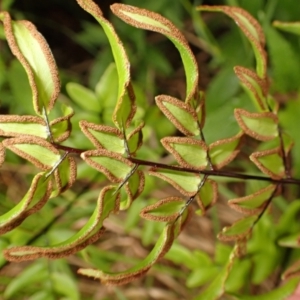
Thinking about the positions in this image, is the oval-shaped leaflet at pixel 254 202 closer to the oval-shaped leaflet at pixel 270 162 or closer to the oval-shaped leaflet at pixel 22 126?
the oval-shaped leaflet at pixel 270 162

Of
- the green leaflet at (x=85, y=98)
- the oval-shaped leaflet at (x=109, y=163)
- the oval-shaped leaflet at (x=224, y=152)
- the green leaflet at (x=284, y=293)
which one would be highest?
the oval-shaped leaflet at (x=109, y=163)

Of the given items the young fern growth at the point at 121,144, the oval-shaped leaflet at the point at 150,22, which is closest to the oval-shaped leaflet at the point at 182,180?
the young fern growth at the point at 121,144

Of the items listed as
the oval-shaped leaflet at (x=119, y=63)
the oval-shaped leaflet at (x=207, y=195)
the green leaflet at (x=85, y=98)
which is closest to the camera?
the oval-shaped leaflet at (x=119, y=63)

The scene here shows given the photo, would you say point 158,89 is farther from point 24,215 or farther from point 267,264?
point 24,215

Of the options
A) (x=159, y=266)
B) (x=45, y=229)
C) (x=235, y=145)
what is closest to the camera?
(x=235, y=145)

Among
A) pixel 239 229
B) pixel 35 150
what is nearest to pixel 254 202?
pixel 239 229

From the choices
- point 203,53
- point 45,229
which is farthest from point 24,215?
point 203,53

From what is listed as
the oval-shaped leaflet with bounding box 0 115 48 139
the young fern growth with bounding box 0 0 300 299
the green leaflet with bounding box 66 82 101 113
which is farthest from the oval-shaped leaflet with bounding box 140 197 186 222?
the green leaflet with bounding box 66 82 101 113

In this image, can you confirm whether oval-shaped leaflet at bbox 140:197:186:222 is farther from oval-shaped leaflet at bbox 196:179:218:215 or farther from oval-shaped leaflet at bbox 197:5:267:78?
oval-shaped leaflet at bbox 197:5:267:78
